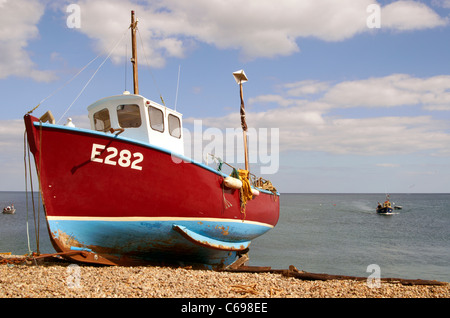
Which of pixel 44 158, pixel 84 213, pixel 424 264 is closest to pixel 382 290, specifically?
pixel 84 213

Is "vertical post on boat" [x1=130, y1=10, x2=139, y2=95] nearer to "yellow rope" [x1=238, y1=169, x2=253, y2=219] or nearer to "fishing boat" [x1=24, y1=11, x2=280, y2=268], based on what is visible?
"fishing boat" [x1=24, y1=11, x2=280, y2=268]

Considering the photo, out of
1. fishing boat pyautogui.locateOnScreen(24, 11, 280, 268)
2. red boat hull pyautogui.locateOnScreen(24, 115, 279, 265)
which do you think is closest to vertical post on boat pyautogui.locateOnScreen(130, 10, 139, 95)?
fishing boat pyautogui.locateOnScreen(24, 11, 280, 268)

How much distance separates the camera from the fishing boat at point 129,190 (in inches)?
301

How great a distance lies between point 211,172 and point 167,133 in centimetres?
190

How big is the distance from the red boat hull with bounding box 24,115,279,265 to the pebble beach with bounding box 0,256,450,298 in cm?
81

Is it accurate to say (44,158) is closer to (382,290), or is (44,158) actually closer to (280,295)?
(280,295)

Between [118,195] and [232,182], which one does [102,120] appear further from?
[232,182]

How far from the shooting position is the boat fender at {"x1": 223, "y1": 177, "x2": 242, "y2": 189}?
1009cm

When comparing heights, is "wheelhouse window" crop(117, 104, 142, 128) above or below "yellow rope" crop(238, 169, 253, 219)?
above

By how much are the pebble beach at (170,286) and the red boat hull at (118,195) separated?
2.66ft

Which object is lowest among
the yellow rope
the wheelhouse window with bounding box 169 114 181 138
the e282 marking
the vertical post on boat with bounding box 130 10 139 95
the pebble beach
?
the pebble beach

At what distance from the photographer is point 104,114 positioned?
32.4 feet

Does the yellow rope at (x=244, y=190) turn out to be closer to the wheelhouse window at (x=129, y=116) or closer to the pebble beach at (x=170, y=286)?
the pebble beach at (x=170, y=286)
